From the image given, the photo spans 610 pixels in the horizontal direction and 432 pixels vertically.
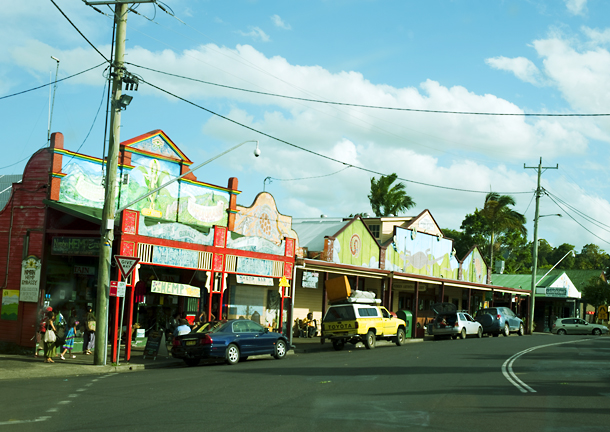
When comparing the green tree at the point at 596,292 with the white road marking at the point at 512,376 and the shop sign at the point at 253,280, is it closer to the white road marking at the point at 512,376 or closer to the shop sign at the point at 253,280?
the white road marking at the point at 512,376

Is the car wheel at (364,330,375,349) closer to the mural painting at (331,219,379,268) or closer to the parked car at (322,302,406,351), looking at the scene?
the parked car at (322,302,406,351)

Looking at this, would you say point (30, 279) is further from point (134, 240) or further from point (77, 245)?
point (134, 240)

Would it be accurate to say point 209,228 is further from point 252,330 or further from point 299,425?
point 299,425

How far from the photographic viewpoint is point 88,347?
21156mm

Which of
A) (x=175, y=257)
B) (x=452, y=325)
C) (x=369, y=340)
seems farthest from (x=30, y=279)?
(x=452, y=325)

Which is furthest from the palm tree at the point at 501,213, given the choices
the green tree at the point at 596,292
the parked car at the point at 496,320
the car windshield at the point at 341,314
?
the car windshield at the point at 341,314

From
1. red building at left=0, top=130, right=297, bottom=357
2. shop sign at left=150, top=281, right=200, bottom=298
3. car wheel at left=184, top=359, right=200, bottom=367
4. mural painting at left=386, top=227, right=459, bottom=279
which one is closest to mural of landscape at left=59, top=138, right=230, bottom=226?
red building at left=0, top=130, right=297, bottom=357

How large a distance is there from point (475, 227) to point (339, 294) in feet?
116

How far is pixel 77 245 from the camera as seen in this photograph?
66.8ft

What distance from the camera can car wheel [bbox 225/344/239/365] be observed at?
63.1 ft

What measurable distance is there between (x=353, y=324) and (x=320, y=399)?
561 inches

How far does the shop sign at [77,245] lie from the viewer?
20.2 m

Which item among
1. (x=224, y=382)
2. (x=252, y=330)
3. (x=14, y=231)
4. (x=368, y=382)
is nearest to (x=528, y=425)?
(x=368, y=382)

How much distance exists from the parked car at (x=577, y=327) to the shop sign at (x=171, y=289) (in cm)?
3974
